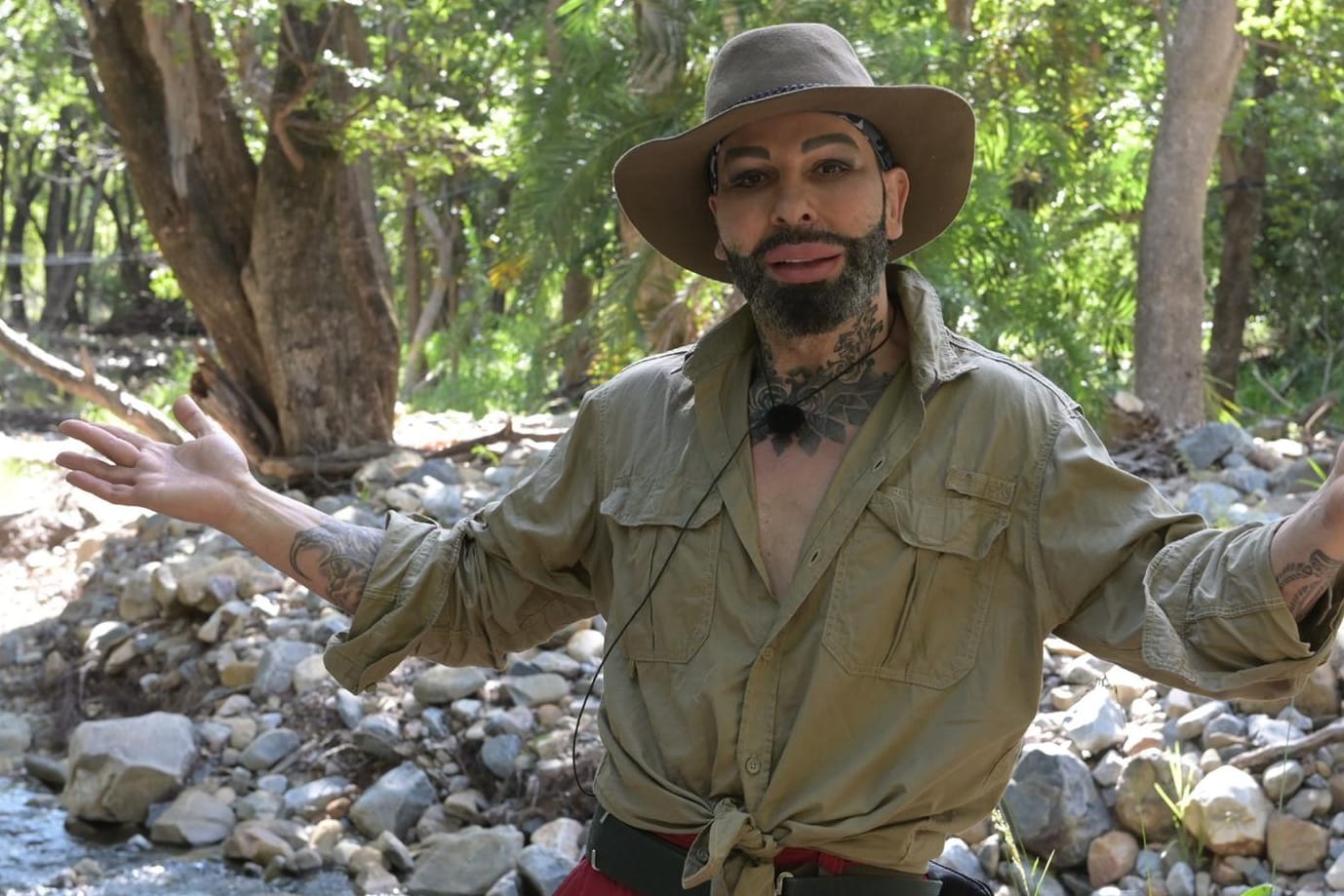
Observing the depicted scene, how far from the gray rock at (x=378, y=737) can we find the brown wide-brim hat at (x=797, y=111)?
3.78 meters

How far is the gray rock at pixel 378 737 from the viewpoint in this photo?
6.28 m

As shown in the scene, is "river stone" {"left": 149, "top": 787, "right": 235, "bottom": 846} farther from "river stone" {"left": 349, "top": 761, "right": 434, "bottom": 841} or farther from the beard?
the beard

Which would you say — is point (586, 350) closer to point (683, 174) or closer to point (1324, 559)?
point (683, 174)

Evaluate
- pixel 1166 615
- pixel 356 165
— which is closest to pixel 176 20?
pixel 356 165

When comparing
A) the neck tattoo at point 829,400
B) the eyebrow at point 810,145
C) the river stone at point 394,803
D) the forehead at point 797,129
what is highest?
the forehead at point 797,129

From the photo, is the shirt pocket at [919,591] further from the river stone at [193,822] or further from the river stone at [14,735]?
the river stone at [14,735]

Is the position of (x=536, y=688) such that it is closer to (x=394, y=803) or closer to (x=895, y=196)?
Answer: (x=394, y=803)

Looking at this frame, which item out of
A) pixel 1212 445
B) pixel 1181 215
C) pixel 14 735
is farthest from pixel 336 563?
pixel 1181 215

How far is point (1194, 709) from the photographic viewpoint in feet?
16.7

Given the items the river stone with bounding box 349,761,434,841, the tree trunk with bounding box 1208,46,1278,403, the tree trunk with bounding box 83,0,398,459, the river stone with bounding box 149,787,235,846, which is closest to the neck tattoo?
the river stone with bounding box 349,761,434,841

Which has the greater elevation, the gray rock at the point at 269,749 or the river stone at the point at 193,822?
the gray rock at the point at 269,749

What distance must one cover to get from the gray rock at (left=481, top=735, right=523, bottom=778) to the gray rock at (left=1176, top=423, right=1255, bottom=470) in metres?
3.71

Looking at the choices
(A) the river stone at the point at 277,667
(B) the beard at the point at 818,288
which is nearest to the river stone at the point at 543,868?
(A) the river stone at the point at 277,667

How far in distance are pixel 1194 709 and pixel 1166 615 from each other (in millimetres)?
3117
